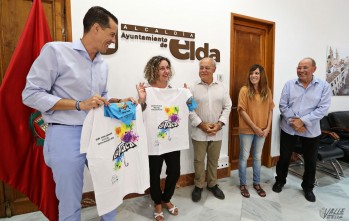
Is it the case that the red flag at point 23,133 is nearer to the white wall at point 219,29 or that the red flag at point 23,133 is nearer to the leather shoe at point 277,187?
the white wall at point 219,29

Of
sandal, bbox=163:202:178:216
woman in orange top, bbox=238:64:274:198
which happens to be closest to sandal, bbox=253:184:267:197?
woman in orange top, bbox=238:64:274:198

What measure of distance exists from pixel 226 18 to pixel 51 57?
7.94 feet

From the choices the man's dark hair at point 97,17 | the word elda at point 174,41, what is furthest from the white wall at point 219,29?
the man's dark hair at point 97,17

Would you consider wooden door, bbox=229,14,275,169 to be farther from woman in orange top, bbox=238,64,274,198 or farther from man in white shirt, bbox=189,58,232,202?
man in white shirt, bbox=189,58,232,202

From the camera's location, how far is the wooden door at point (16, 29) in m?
2.01

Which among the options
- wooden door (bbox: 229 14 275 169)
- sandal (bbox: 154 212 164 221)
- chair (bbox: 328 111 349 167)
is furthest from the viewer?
chair (bbox: 328 111 349 167)

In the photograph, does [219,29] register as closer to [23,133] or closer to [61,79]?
[61,79]

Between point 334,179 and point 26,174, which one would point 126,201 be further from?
point 334,179

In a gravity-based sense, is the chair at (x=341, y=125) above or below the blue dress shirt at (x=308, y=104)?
below

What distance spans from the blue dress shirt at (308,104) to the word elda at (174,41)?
3.47ft

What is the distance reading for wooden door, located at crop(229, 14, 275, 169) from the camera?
3201 mm

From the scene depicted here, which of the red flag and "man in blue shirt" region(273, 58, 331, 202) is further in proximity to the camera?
"man in blue shirt" region(273, 58, 331, 202)

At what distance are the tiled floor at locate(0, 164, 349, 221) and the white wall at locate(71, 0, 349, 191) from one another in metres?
0.53

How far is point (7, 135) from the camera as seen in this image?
1594mm
